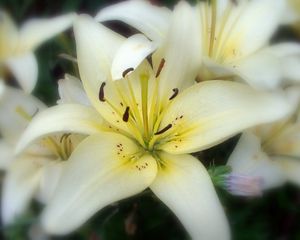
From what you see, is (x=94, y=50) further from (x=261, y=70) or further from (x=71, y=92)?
(x=261, y=70)

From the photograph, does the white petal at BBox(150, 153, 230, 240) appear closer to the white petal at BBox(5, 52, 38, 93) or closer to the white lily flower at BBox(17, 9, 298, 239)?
the white lily flower at BBox(17, 9, 298, 239)

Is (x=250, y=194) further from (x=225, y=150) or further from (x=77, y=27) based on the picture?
(x=77, y=27)

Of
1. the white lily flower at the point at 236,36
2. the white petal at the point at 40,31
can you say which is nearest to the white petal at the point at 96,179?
the white lily flower at the point at 236,36

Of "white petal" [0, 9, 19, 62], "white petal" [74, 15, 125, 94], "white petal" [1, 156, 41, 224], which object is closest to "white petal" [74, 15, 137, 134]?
"white petal" [74, 15, 125, 94]

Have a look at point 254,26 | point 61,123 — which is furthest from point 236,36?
point 61,123

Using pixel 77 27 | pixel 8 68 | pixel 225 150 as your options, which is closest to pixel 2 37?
pixel 8 68
